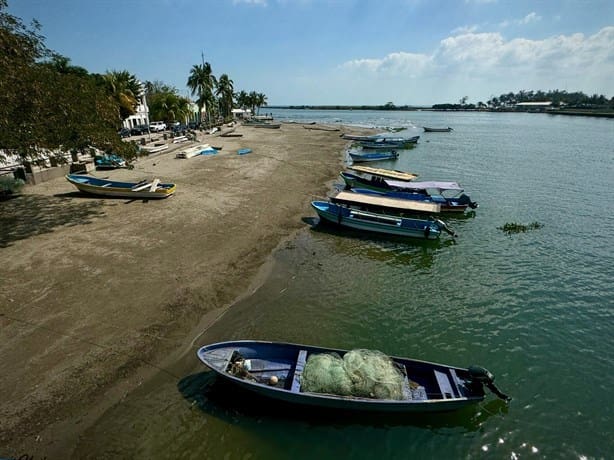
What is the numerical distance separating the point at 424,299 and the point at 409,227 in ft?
23.2

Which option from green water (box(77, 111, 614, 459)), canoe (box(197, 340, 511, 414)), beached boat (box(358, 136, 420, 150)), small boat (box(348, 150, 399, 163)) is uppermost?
beached boat (box(358, 136, 420, 150))

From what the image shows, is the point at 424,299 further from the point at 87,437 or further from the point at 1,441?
the point at 1,441

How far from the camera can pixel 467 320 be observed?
43.4 ft

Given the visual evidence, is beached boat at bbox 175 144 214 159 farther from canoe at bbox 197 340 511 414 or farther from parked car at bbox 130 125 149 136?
canoe at bbox 197 340 511 414

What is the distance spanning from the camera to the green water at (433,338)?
823 centimetres

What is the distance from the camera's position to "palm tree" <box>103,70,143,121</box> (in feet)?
152

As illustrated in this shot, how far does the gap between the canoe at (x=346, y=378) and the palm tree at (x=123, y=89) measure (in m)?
48.1

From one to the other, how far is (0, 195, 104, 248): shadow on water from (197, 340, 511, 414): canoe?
51.1 feet

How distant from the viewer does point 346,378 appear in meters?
8.70

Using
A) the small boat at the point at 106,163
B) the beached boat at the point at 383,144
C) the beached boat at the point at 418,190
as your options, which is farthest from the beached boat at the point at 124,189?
the beached boat at the point at 383,144

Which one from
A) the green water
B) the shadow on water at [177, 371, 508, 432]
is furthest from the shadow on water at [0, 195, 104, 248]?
the shadow on water at [177, 371, 508, 432]

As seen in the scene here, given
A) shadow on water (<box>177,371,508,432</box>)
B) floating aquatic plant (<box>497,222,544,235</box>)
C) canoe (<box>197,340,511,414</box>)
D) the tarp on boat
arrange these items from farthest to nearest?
the tarp on boat < floating aquatic plant (<box>497,222,544,235</box>) < shadow on water (<box>177,371,508,432</box>) < canoe (<box>197,340,511,414</box>)

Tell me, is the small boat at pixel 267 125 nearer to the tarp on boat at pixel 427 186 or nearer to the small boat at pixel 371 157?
the small boat at pixel 371 157

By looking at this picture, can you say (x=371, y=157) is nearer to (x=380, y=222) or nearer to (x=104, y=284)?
(x=380, y=222)
